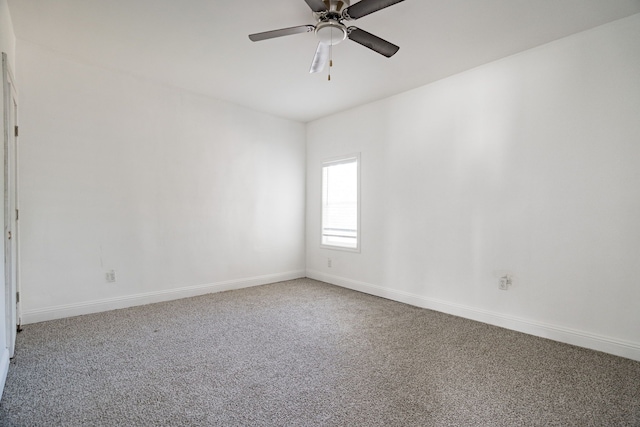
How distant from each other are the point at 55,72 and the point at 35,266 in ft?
6.51

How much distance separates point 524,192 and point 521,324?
1285 mm

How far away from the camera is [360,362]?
91.7 inches

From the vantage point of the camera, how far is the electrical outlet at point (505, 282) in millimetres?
3084

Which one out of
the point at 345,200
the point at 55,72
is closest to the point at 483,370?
the point at 345,200

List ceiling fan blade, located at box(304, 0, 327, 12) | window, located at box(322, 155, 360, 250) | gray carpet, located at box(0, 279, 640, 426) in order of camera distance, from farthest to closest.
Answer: window, located at box(322, 155, 360, 250) < ceiling fan blade, located at box(304, 0, 327, 12) < gray carpet, located at box(0, 279, 640, 426)

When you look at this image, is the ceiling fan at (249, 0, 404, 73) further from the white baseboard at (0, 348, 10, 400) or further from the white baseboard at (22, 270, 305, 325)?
the white baseboard at (22, 270, 305, 325)

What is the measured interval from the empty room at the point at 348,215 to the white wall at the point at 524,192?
0.02 m

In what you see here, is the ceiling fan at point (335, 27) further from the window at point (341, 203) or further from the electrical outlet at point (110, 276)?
the electrical outlet at point (110, 276)

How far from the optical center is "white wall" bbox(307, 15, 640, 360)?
8.24ft

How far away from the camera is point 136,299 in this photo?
3.65 metres

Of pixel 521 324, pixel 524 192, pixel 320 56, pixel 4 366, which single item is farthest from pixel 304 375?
pixel 524 192

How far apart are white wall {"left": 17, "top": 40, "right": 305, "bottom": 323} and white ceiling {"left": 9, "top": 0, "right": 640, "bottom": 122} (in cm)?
38

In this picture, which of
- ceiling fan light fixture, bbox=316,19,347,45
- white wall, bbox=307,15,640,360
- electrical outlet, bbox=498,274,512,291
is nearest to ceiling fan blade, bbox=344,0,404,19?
ceiling fan light fixture, bbox=316,19,347,45

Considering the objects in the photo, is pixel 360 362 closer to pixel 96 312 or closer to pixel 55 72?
pixel 96 312
